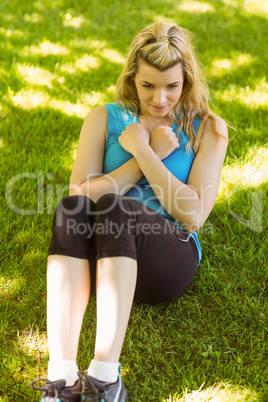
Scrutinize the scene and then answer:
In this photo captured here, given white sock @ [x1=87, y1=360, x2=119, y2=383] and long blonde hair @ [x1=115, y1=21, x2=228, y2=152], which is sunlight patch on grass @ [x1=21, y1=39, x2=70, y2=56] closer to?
long blonde hair @ [x1=115, y1=21, x2=228, y2=152]

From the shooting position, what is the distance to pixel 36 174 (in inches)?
145

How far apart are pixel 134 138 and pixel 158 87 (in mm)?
288

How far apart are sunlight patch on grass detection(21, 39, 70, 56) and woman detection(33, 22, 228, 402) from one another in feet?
9.63

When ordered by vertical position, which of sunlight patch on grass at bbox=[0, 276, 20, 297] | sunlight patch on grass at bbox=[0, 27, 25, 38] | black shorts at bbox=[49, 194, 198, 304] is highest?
sunlight patch on grass at bbox=[0, 27, 25, 38]

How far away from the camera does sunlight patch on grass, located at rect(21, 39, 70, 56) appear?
531 centimetres

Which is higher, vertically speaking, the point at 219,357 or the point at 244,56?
the point at 244,56

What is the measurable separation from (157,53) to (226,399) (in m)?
1.65

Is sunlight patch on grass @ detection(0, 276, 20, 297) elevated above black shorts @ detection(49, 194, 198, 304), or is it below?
below

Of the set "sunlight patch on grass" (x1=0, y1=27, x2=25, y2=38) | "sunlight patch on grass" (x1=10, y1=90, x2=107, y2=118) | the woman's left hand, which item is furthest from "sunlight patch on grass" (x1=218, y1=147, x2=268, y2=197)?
"sunlight patch on grass" (x1=0, y1=27, x2=25, y2=38)

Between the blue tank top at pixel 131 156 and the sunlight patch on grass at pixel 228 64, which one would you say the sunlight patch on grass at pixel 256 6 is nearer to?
the sunlight patch on grass at pixel 228 64

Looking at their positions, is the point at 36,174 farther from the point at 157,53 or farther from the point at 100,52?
the point at 100,52

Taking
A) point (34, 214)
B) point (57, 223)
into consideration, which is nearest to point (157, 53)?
point (57, 223)

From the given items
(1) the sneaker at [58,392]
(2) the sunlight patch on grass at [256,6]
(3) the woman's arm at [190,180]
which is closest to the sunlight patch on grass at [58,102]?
(3) the woman's arm at [190,180]

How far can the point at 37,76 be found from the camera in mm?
4836
